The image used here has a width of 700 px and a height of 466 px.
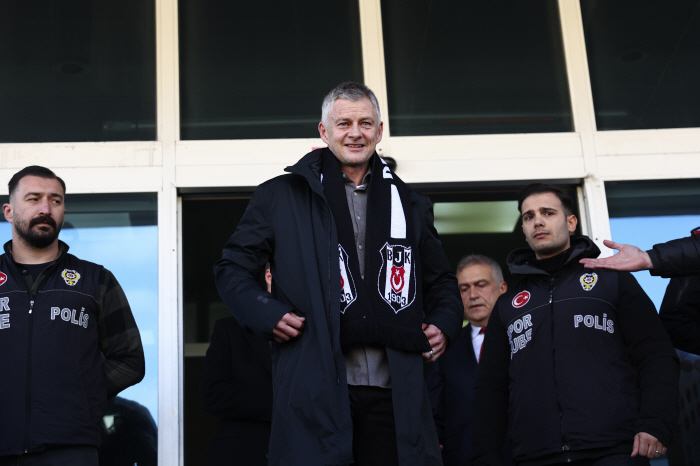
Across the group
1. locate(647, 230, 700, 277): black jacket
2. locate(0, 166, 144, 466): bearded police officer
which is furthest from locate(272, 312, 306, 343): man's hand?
locate(647, 230, 700, 277): black jacket

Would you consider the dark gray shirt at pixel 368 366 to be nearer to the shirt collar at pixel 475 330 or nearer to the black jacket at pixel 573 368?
the black jacket at pixel 573 368

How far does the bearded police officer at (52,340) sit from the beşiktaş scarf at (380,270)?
1396mm

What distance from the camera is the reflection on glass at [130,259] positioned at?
432 cm

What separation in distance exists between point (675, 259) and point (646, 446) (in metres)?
0.69

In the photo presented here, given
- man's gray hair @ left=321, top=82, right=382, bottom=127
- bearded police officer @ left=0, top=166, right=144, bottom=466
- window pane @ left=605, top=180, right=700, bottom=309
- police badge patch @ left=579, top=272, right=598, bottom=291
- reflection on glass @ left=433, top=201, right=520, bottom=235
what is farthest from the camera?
reflection on glass @ left=433, top=201, right=520, bottom=235

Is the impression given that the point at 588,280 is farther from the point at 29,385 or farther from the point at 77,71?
the point at 77,71

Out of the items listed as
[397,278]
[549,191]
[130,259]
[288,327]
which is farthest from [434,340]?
[130,259]

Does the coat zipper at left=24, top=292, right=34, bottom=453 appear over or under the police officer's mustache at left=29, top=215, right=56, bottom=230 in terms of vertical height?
under

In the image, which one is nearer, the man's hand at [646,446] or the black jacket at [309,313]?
the black jacket at [309,313]

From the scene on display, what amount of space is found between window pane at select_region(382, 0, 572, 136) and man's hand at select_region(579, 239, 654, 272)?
6.84 feet

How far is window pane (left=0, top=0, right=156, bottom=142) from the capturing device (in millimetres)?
4891

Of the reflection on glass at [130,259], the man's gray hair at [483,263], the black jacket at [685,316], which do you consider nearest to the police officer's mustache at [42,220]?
the reflection on glass at [130,259]

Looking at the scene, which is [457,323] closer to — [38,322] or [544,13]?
[38,322]

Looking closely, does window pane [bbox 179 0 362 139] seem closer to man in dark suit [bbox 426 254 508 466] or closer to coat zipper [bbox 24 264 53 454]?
man in dark suit [bbox 426 254 508 466]
